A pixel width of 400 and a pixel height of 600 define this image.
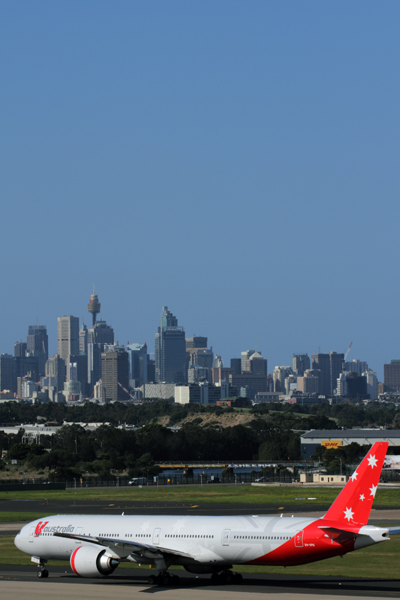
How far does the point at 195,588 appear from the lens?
52.9 meters

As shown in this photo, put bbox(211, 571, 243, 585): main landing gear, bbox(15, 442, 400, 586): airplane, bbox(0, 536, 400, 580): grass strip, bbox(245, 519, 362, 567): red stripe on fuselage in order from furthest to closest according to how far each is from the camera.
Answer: bbox(0, 536, 400, 580): grass strip
bbox(211, 571, 243, 585): main landing gear
bbox(15, 442, 400, 586): airplane
bbox(245, 519, 362, 567): red stripe on fuselage

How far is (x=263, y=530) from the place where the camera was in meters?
52.3

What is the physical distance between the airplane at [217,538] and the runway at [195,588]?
50.0 inches

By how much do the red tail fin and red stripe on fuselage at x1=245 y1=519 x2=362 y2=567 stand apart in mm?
597

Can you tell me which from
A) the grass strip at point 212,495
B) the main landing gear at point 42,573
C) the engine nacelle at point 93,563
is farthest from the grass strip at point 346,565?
the grass strip at point 212,495

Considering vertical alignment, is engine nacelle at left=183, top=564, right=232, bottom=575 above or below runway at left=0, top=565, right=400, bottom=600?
above

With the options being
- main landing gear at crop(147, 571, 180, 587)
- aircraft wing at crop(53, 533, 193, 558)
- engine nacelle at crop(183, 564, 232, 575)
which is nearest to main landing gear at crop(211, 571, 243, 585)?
engine nacelle at crop(183, 564, 232, 575)

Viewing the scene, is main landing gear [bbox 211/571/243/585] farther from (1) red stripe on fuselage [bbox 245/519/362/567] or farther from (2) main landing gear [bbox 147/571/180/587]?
(1) red stripe on fuselage [bbox 245/519/362/567]

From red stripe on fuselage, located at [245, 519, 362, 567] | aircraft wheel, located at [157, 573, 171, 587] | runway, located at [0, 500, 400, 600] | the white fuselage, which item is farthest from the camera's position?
aircraft wheel, located at [157, 573, 171, 587]

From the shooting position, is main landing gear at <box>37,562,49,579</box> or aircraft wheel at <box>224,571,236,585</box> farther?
main landing gear at <box>37,562,49,579</box>

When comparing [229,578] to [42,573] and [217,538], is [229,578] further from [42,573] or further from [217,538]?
[42,573]

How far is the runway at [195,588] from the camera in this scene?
49.9 m

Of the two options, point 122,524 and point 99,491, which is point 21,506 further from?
point 122,524

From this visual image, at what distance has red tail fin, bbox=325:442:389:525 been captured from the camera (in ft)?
167
